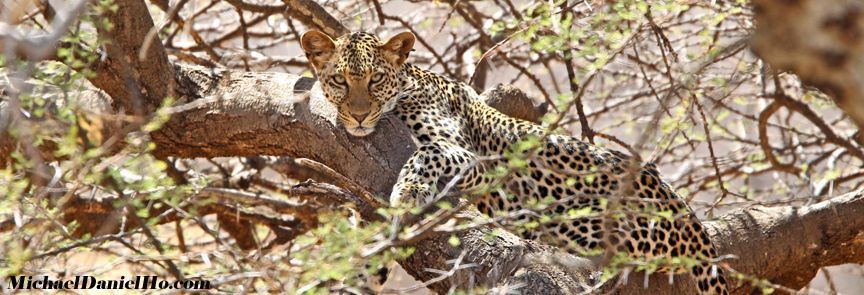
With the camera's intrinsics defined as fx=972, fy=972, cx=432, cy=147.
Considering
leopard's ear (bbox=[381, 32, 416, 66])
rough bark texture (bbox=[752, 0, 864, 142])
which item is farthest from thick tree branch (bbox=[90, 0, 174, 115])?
rough bark texture (bbox=[752, 0, 864, 142])

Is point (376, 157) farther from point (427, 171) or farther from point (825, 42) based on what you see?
point (825, 42)

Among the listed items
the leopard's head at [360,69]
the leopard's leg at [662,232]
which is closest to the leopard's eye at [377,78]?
the leopard's head at [360,69]

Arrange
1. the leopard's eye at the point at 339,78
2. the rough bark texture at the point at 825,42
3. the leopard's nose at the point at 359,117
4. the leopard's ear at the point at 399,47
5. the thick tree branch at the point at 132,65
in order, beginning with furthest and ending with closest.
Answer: the leopard's ear at the point at 399,47, the leopard's eye at the point at 339,78, the leopard's nose at the point at 359,117, the thick tree branch at the point at 132,65, the rough bark texture at the point at 825,42

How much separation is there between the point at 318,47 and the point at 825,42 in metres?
4.62

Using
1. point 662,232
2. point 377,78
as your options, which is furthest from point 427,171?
point 662,232

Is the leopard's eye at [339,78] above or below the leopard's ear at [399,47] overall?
below

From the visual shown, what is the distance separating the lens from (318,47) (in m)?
5.78

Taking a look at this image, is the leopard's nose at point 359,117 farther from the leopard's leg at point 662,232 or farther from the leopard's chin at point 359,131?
the leopard's leg at point 662,232

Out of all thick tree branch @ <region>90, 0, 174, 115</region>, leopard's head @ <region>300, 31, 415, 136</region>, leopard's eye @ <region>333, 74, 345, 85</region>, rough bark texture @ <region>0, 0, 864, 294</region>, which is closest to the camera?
rough bark texture @ <region>0, 0, 864, 294</region>

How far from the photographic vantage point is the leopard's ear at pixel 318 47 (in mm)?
5695

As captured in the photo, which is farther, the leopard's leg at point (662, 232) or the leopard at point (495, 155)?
the leopard's leg at point (662, 232)

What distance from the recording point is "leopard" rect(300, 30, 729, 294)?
17.6 ft

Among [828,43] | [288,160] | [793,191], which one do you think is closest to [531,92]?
[793,191]

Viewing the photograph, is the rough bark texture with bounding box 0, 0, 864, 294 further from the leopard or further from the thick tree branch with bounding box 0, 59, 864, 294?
the leopard
